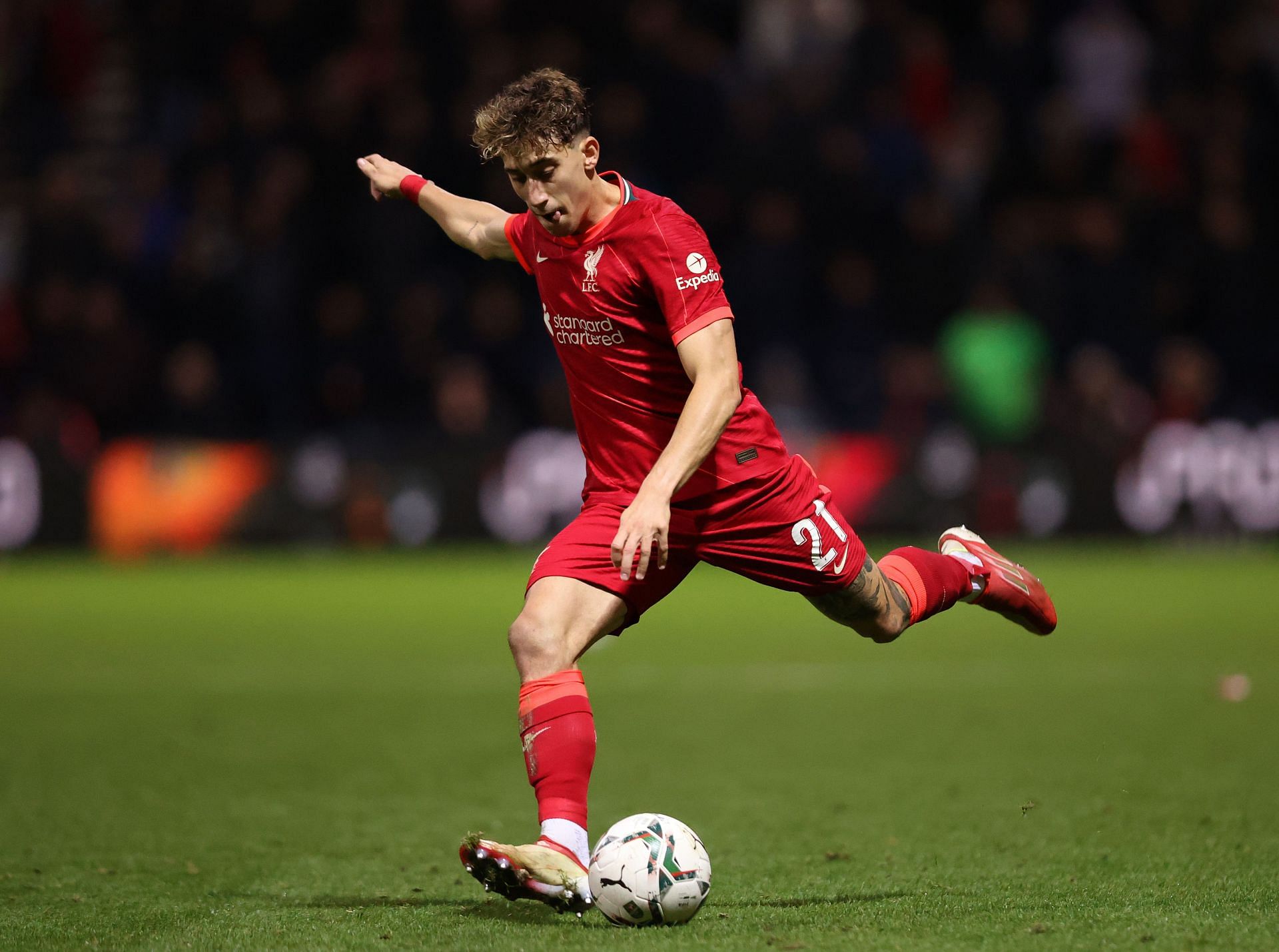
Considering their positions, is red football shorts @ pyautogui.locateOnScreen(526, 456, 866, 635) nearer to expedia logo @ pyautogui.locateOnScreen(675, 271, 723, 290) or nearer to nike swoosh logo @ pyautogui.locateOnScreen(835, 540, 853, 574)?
nike swoosh logo @ pyautogui.locateOnScreen(835, 540, 853, 574)

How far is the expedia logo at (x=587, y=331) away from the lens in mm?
4551

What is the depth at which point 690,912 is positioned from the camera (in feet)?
13.0

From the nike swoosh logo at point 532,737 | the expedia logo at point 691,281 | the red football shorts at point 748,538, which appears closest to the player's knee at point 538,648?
the nike swoosh logo at point 532,737

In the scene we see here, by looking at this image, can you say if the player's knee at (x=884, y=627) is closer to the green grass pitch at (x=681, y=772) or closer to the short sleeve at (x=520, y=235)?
the green grass pitch at (x=681, y=772)

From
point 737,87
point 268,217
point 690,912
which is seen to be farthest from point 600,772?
point 737,87

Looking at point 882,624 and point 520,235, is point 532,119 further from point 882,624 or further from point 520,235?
point 882,624

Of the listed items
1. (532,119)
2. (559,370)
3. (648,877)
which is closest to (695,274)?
(532,119)

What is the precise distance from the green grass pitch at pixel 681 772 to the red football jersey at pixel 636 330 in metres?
1.13

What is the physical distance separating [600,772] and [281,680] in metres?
2.66

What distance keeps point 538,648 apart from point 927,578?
4.80 ft

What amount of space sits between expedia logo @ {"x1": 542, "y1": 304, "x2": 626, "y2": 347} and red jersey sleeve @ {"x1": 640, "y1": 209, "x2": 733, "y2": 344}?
18 cm

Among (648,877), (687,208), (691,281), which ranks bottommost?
(648,877)

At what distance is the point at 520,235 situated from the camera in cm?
491

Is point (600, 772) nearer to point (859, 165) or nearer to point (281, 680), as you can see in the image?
point (281, 680)
